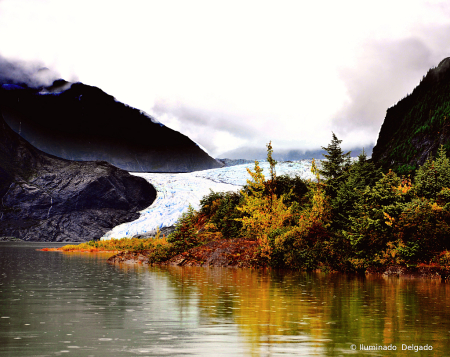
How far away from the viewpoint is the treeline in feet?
86.0

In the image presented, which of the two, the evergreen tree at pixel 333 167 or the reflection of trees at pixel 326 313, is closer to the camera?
the reflection of trees at pixel 326 313

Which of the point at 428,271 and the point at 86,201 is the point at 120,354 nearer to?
the point at 428,271

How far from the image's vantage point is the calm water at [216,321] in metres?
7.91

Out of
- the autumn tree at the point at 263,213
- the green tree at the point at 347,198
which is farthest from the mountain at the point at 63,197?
the green tree at the point at 347,198

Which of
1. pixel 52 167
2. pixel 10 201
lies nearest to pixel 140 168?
pixel 52 167

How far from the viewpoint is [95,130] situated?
7525 inches

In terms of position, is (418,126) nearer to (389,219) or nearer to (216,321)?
(389,219)

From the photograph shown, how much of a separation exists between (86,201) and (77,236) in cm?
1076

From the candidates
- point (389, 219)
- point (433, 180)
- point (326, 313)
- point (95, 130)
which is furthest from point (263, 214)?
point (95, 130)

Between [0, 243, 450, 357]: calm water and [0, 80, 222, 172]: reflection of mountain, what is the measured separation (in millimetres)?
166990

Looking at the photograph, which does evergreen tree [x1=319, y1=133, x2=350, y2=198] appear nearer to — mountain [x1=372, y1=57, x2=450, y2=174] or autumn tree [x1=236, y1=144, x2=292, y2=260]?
autumn tree [x1=236, y1=144, x2=292, y2=260]

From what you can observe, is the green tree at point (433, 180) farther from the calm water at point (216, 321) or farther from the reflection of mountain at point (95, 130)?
the reflection of mountain at point (95, 130)

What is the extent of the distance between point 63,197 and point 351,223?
106911 millimetres

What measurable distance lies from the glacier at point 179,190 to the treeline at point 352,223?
130ft
